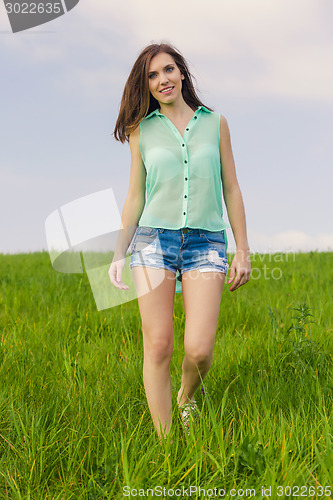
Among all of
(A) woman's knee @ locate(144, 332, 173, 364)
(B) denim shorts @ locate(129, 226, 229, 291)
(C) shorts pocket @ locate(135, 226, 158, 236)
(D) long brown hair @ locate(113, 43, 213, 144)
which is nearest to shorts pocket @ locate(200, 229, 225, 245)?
(B) denim shorts @ locate(129, 226, 229, 291)

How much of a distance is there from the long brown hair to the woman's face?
0.13 ft

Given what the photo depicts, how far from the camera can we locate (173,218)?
3104 mm

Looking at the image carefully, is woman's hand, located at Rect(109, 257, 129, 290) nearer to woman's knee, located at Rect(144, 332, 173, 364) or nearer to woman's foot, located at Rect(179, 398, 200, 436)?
woman's knee, located at Rect(144, 332, 173, 364)

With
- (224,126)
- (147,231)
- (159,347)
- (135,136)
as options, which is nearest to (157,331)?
(159,347)

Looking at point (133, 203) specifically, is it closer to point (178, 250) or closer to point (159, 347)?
point (178, 250)

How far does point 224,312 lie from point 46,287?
2.69 metres

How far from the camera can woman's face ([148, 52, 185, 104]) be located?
3.27 m

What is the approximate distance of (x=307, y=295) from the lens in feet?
21.0

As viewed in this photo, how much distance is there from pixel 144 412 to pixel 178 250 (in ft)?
3.30

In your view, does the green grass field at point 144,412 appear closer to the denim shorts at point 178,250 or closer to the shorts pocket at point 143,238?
the denim shorts at point 178,250

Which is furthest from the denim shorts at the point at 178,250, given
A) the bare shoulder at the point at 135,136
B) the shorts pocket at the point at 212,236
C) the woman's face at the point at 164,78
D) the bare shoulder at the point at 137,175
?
the woman's face at the point at 164,78

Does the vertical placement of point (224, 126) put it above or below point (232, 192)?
above

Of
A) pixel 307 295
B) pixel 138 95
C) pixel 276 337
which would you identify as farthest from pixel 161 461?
pixel 307 295

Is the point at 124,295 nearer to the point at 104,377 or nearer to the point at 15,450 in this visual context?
the point at 104,377
